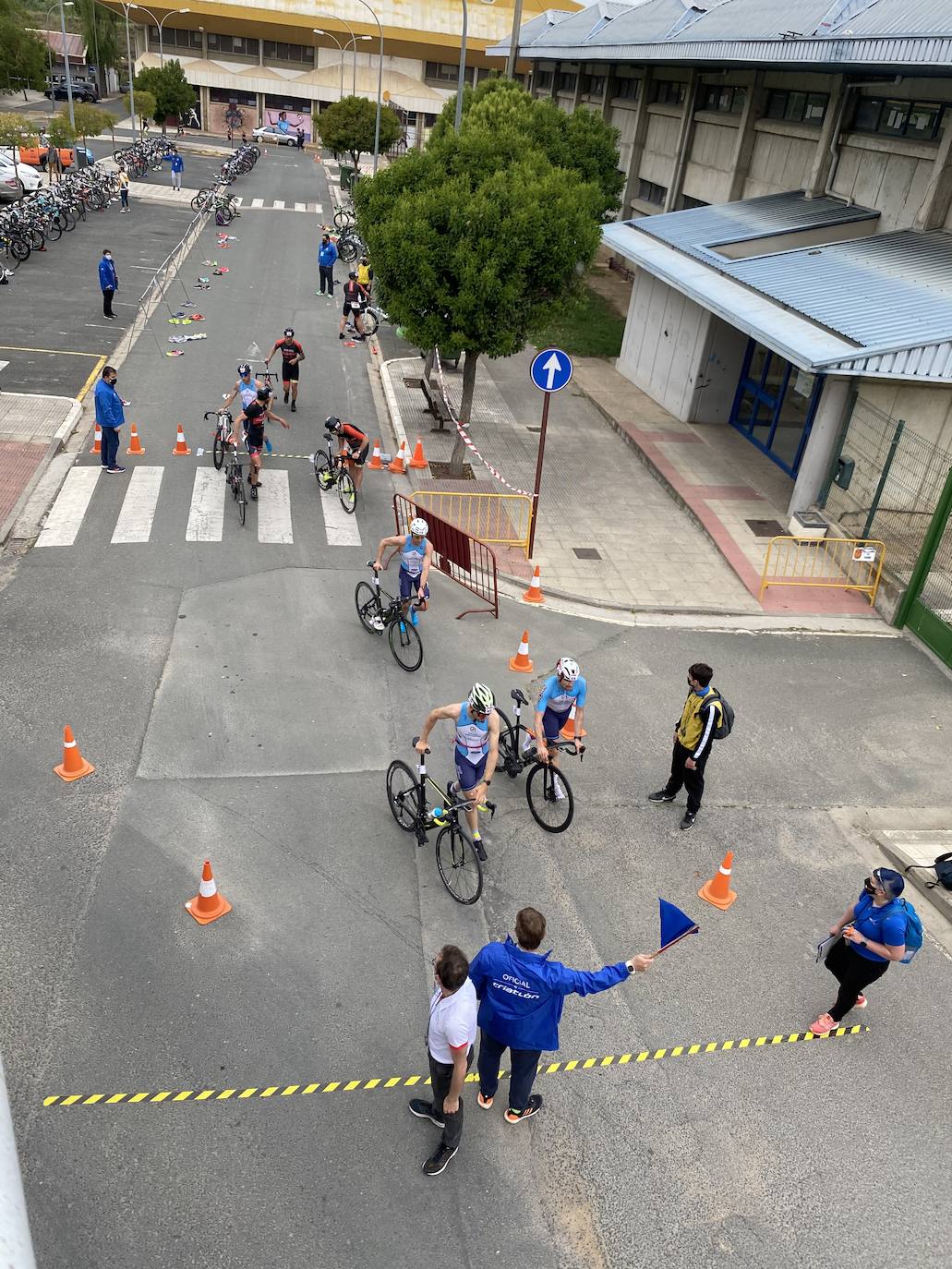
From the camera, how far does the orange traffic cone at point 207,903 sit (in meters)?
7.36

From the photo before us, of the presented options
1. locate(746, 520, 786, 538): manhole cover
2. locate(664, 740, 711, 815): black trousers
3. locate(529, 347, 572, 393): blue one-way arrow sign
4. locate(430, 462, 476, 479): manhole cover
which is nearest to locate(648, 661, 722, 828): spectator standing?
locate(664, 740, 711, 815): black trousers

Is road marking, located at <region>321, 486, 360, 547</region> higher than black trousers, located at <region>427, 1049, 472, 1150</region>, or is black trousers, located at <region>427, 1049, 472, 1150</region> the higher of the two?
black trousers, located at <region>427, 1049, 472, 1150</region>

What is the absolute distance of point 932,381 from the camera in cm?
1391

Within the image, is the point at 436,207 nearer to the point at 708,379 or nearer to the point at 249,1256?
the point at 708,379

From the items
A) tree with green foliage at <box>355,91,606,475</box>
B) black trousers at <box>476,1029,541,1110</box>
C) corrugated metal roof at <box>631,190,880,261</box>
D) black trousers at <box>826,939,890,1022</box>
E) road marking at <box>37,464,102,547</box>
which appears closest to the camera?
black trousers at <box>476,1029,541,1110</box>

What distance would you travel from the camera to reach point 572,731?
8.97 metres

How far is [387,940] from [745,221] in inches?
745

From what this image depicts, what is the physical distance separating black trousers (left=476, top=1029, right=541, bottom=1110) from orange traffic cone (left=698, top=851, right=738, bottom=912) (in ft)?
8.94

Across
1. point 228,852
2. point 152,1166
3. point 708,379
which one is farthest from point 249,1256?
point 708,379

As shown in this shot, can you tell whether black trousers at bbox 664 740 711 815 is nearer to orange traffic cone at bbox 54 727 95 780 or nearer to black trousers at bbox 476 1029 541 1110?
black trousers at bbox 476 1029 541 1110

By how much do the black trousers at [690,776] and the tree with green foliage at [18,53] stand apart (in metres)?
75.3

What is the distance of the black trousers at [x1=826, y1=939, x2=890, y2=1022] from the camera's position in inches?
262

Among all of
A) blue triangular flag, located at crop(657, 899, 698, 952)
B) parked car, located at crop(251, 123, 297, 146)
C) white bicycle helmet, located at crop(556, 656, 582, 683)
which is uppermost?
blue triangular flag, located at crop(657, 899, 698, 952)

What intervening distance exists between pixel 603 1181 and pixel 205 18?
10206 centimetres
